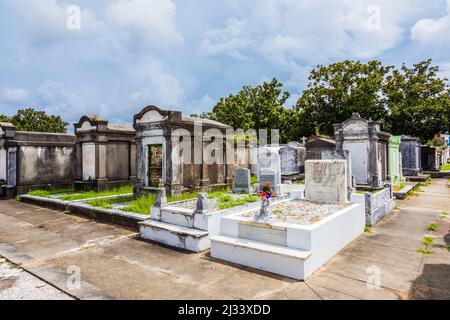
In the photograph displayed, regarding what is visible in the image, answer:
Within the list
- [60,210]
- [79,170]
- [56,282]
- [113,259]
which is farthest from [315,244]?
[79,170]

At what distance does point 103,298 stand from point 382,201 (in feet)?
27.5

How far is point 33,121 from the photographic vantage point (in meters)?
32.9

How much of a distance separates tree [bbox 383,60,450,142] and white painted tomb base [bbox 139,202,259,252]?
23150 millimetres

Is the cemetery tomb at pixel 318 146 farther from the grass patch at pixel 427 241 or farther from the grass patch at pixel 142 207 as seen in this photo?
the grass patch at pixel 142 207

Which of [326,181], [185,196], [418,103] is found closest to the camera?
Result: [326,181]

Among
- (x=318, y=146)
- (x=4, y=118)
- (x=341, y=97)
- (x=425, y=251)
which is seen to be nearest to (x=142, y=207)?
(x=425, y=251)

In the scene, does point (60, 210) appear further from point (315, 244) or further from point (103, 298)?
point (315, 244)

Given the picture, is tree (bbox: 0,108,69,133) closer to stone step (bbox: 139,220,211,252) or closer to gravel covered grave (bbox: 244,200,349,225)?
stone step (bbox: 139,220,211,252)

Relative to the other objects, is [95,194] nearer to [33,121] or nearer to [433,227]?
[433,227]

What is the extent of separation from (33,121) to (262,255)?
36433mm

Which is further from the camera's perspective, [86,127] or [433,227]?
[86,127]

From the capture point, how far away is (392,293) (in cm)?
415

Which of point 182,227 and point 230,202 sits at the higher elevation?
point 230,202

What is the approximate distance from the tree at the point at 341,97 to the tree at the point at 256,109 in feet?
11.7
